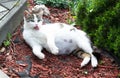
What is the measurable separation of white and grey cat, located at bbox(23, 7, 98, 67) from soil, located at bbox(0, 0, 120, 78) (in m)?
0.11

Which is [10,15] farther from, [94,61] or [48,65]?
[94,61]

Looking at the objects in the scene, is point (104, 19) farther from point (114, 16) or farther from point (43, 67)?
point (43, 67)

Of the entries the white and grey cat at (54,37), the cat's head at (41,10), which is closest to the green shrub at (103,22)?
the white and grey cat at (54,37)

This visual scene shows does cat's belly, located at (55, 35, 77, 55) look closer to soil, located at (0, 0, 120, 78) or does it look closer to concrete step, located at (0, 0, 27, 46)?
soil, located at (0, 0, 120, 78)

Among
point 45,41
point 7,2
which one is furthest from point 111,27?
point 7,2

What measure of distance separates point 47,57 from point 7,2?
53.0 inches

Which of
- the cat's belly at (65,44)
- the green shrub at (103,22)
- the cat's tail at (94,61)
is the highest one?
the green shrub at (103,22)

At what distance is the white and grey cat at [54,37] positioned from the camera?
15.6ft

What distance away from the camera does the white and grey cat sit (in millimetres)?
4745

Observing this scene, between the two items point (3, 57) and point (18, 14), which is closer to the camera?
point (3, 57)

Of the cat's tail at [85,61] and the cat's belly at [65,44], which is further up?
the cat's belly at [65,44]

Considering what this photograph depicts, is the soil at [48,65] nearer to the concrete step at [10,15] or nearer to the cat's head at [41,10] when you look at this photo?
the concrete step at [10,15]

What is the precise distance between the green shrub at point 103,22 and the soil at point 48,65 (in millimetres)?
230

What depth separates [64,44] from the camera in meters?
4.84
